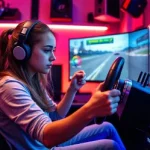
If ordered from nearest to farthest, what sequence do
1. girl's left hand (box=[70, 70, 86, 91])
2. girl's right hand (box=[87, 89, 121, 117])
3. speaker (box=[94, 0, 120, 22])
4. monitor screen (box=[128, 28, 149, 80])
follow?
girl's right hand (box=[87, 89, 121, 117]) < girl's left hand (box=[70, 70, 86, 91]) < monitor screen (box=[128, 28, 149, 80]) < speaker (box=[94, 0, 120, 22])

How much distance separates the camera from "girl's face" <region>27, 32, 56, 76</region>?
37.7 inches

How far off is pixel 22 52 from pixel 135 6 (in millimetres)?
1642

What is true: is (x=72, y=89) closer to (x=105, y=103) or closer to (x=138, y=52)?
(x=105, y=103)

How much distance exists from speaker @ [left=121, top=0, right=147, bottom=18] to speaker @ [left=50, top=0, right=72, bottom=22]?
0.70 m

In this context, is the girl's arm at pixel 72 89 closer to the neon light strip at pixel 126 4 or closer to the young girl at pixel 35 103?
the young girl at pixel 35 103

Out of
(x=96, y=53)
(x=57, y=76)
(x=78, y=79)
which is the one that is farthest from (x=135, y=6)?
(x=78, y=79)

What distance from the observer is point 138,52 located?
6.99 feet

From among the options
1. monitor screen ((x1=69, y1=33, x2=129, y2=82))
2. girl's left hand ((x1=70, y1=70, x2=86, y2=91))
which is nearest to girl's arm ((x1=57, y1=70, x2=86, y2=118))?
girl's left hand ((x1=70, y1=70, x2=86, y2=91))

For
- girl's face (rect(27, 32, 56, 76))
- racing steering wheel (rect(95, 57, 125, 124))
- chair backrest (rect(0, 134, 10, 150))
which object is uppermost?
girl's face (rect(27, 32, 56, 76))

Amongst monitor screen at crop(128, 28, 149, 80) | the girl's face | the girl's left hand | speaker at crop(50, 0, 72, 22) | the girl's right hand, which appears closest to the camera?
the girl's right hand

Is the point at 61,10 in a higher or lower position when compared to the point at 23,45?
Result: higher

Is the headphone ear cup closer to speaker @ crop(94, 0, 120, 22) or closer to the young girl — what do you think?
the young girl

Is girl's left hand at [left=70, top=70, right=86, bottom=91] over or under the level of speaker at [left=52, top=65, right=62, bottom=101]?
over

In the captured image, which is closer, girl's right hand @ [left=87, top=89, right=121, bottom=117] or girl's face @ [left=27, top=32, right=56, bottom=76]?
girl's right hand @ [left=87, top=89, right=121, bottom=117]
